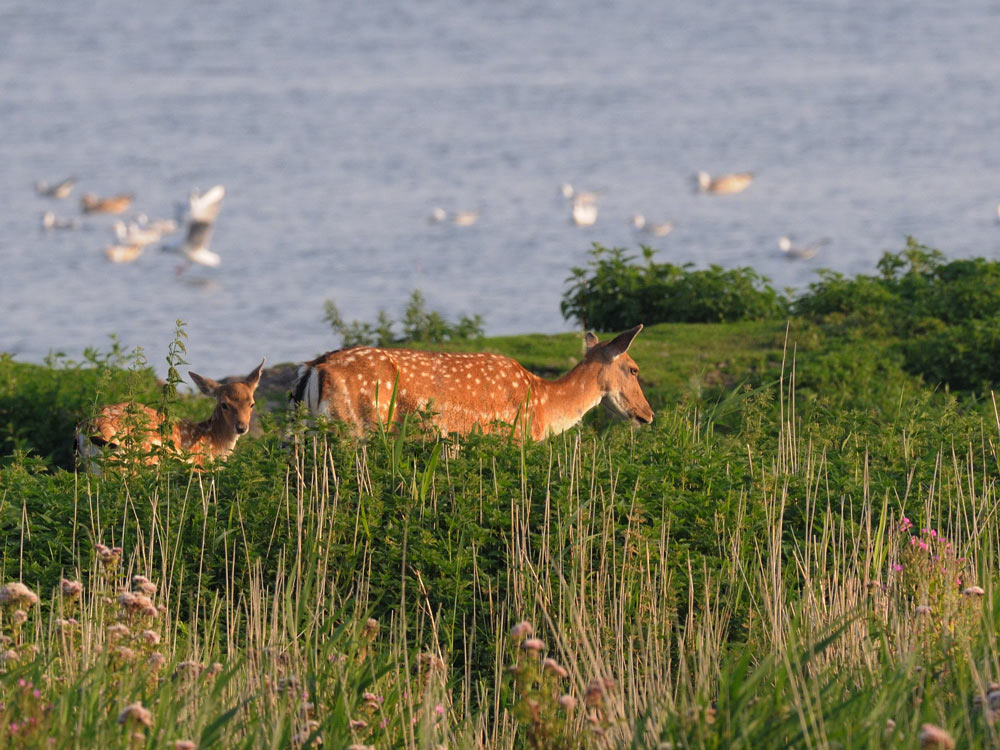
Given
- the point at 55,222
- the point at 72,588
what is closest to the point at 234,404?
the point at 72,588

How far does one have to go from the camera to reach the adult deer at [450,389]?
9344 mm

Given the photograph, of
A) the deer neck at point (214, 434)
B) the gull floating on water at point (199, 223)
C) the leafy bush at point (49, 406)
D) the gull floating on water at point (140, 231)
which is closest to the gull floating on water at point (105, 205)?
the gull floating on water at point (140, 231)

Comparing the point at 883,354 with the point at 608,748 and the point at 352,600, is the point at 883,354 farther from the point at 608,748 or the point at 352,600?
the point at 608,748

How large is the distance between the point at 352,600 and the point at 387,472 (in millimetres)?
1042

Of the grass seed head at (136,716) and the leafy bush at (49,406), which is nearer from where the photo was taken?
the grass seed head at (136,716)

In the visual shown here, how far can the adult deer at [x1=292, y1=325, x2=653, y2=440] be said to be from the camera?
934cm

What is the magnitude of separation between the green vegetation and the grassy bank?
2 centimetres

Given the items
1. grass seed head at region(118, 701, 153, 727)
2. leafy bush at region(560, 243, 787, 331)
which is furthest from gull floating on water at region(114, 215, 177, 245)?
grass seed head at region(118, 701, 153, 727)

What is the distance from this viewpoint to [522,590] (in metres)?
7.12

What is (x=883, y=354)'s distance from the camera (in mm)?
13273

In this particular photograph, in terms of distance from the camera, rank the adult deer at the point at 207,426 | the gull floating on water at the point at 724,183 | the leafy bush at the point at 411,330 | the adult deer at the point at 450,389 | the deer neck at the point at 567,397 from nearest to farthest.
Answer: the adult deer at the point at 450,389 < the adult deer at the point at 207,426 < the deer neck at the point at 567,397 < the leafy bush at the point at 411,330 < the gull floating on water at the point at 724,183

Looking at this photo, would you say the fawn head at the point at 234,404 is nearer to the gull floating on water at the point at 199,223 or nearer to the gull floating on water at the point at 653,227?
the gull floating on water at the point at 199,223

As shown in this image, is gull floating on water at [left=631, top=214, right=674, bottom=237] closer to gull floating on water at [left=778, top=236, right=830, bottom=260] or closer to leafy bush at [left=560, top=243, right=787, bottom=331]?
gull floating on water at [left=778, top=236, right=830, bottom=260]

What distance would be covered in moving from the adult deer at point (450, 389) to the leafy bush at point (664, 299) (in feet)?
17.8
